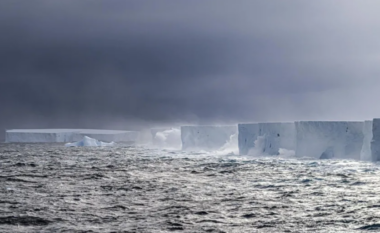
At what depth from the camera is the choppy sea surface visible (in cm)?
714

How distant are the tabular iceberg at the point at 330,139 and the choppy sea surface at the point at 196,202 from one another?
425 centimetres

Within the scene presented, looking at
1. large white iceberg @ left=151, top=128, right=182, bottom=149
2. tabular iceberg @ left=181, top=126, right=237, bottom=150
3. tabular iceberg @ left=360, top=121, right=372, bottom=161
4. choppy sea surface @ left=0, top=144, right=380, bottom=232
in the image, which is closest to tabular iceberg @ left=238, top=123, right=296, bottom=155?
tabular iceberg @ left=360, top=121, right=372, bottom=161

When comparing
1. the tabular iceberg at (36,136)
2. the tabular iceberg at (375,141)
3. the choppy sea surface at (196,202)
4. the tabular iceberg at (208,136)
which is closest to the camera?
the choppy sea surface at (196,202)

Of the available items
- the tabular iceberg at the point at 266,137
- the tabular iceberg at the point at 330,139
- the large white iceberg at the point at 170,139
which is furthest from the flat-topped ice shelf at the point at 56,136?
the tabular iceberg at the point at 330,139

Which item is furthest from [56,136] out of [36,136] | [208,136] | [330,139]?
[330,139]

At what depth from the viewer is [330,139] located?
65.2 ft

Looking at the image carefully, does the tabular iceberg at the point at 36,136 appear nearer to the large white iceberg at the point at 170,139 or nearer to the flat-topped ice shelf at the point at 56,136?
the flat-topped ice shelf at the point at 56,136

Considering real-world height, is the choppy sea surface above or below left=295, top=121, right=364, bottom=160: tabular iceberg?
below

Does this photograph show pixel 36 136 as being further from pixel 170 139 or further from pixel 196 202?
pixel 196 202

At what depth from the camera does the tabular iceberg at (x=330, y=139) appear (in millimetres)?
19062

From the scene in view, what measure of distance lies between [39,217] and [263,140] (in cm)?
1753

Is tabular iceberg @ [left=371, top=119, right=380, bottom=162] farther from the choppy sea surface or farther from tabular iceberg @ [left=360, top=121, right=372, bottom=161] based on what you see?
the choppy sea surface

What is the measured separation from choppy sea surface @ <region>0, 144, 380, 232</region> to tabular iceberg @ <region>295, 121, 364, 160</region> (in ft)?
13.9

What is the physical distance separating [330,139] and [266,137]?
4492 mm
